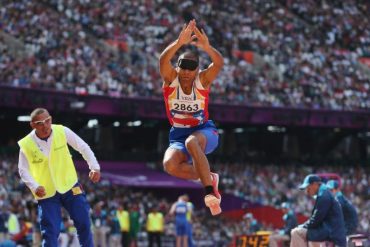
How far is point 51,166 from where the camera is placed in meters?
11.8

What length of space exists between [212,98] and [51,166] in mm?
24776

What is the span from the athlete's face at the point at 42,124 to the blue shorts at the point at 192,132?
1.62m

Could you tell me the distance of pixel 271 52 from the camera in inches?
1628

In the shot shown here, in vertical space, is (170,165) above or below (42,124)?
below

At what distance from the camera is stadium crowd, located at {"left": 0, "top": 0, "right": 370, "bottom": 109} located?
32.9m

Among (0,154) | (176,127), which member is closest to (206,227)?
(0,154)

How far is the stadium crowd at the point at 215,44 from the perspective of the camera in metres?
32.9

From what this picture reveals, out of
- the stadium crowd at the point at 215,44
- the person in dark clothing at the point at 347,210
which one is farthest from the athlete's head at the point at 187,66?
the stadium crowd at the point at 215,44

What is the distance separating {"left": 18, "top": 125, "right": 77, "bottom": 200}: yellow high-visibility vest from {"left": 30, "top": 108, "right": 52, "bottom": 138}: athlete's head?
0.15 meters

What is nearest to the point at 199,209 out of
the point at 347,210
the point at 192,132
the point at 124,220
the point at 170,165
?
the point at 124,220

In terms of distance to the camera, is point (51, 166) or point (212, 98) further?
point (212, 98)

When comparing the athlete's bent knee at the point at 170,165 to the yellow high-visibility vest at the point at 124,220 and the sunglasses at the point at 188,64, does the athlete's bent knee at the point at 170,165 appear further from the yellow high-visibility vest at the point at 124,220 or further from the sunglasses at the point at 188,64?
the yellow high-visibility vest at the point at 124,220

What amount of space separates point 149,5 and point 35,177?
92.8 feet

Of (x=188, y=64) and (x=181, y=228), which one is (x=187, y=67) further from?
(x=181, y=228)
